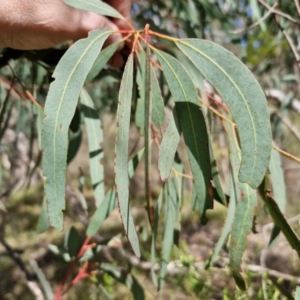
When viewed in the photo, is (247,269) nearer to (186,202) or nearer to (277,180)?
(277,180)

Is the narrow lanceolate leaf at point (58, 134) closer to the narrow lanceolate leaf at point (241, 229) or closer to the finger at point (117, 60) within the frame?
the narrow lanceolate leaf at point (241, 229)

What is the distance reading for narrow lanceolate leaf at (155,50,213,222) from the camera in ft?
2.88

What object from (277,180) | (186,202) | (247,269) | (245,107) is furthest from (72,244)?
Result: (186,202)

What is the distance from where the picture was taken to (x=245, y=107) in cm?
78

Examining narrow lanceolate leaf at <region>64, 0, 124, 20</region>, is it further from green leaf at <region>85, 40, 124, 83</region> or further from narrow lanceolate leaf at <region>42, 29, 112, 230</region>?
narrow lanceolate leaf at <region>42, 29, 112, 230</region>

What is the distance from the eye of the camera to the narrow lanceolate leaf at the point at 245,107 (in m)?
0.76

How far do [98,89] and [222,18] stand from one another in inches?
28.0

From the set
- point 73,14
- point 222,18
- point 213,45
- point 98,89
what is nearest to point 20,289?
point 98,89

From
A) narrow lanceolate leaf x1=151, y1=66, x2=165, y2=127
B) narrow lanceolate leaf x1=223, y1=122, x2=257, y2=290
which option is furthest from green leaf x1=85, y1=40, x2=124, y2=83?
narrow lanceolate leaf x1=223, y1=122, x2=257, y2=290

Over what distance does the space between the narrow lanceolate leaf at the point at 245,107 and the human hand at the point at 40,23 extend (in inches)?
14.5

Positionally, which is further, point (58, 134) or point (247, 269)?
point (247, 269)

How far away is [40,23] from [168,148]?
0.41 meters

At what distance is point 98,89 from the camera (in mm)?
2279

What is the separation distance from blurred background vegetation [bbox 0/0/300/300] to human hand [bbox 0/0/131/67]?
160mm
